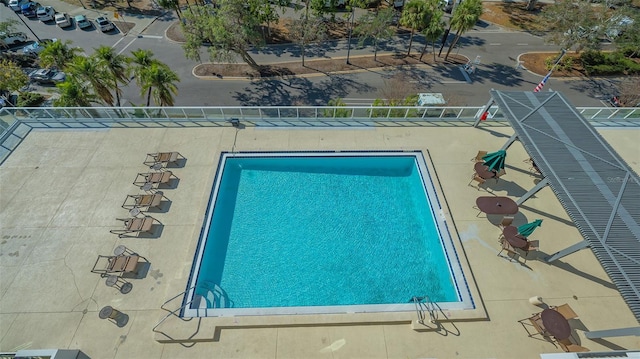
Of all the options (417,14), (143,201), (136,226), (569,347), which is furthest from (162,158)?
(417,14)

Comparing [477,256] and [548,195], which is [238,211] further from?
[548,195]

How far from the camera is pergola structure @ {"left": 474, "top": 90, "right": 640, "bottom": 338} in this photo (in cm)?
1012

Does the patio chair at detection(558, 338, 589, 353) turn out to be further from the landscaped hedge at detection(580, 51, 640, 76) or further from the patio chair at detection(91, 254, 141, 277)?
the landscaped hedge at detection(580, 51, 640, 76)

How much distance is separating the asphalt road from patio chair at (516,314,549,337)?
2170cm

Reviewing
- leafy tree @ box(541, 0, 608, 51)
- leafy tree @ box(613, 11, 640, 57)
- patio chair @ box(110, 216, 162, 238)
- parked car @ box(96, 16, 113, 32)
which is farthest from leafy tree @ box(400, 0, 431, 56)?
parked car @ box(96, 16, 113, 32)

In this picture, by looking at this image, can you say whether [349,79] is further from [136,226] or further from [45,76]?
[45,76]

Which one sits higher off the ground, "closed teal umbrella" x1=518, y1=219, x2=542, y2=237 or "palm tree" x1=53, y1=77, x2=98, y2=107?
"closed teal umbrella" x1=518, y1=219, x2=542, y2=237

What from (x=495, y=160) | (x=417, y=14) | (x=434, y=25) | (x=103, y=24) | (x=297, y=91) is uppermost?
(x=417, y=14)

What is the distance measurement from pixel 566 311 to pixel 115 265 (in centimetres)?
1844

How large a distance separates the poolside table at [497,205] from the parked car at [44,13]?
55.1m

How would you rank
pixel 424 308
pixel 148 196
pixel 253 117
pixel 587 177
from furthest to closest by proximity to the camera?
pixel 253 117 < pixel 148 196 < pixel 587 177 < pixel 424 308

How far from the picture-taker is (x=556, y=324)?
10.6 metres

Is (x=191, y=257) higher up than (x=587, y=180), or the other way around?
(x=587, y=180)

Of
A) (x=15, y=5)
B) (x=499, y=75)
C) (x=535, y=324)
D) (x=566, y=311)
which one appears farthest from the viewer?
(x=15, y=5)
